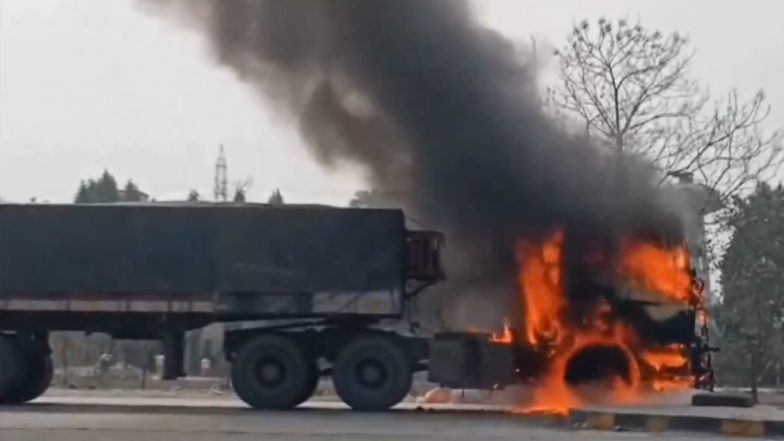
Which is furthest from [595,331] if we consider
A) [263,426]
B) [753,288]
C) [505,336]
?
[753,288]

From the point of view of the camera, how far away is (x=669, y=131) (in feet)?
116

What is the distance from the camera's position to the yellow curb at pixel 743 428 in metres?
17.1

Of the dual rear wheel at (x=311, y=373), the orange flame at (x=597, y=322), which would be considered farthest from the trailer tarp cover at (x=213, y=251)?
the orange flame at (x=597, y=322)

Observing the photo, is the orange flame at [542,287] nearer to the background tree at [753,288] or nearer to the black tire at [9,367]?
the black tire at [9,367]

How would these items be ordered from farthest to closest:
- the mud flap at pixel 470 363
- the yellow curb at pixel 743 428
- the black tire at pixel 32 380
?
the black tire at pixel 32 380
the mud flap at pixel 470 363
the yellow curb at pixel 743 428

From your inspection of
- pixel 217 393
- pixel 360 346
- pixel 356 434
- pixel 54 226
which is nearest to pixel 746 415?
pixel 356 434

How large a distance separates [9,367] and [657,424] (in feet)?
35.8

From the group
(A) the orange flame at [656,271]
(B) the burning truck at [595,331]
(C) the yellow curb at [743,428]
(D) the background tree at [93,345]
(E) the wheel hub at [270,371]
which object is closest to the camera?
(C) the yellow curb at [743,428]

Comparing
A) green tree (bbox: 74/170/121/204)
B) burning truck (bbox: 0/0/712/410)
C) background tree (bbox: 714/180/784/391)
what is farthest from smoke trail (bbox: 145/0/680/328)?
green tree (bbox: 74/170/121/204)

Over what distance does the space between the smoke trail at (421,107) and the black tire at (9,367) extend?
242 inches

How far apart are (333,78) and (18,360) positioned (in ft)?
23.5

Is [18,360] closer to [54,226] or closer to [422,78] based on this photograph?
[54,226]

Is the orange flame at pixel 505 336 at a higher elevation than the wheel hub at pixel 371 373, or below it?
higher

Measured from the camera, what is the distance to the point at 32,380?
2419cm
